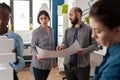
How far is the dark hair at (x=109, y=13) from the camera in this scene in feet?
2.34

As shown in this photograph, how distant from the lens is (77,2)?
185 inches

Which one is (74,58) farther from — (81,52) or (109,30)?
(109,30)

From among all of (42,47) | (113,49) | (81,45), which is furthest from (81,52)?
(113,49)

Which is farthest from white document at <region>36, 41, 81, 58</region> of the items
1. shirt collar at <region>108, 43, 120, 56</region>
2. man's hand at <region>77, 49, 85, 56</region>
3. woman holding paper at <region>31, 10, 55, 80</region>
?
shirt collar at <region>108, 43, 120, 56</region>

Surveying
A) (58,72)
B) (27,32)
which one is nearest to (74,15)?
(58,72)

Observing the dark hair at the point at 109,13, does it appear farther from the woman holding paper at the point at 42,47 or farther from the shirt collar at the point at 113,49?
the woman holding paper at the point at 42,47

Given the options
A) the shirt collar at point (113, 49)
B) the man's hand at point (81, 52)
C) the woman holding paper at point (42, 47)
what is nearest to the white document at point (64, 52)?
the man's hand at point (81, 52)

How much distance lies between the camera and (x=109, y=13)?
0.71 m

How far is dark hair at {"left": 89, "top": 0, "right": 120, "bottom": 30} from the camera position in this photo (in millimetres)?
714

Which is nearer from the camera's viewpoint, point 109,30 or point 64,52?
point 109,30

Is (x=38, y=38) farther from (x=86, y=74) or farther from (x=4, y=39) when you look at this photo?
(x=4, y=39)

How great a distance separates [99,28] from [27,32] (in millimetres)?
5739

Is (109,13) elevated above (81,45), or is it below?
above

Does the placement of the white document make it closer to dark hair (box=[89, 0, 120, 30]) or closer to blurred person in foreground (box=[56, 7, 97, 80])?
blurred person in foreground (box=[56, 7, 97, 80])
